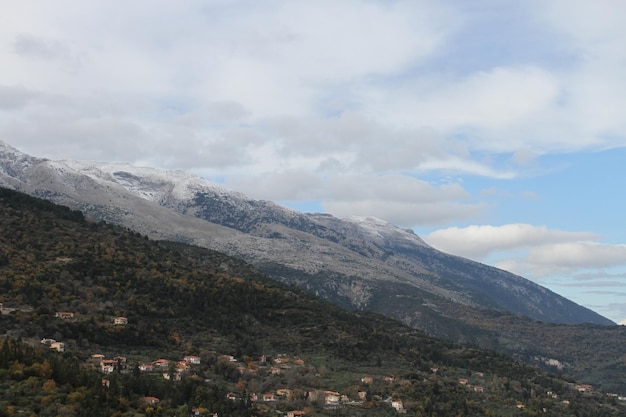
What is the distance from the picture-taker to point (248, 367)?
109312 millimetres

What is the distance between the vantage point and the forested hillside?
7562 centimetres

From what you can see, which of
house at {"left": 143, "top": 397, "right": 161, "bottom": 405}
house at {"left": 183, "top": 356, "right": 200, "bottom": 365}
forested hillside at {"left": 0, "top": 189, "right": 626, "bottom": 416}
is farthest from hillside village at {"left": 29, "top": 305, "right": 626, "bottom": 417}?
house at {"left": 143, "top": 397, "right": 161, "bottom": 405}

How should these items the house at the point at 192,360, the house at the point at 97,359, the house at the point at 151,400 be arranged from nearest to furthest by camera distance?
1. the house at the point at 151,400
2. the house at the point at 97,359
3. the house at the point at 192,360

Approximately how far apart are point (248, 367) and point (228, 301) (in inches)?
1182

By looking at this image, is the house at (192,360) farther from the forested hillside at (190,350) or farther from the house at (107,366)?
the house at (107,366)

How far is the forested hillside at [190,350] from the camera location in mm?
75625

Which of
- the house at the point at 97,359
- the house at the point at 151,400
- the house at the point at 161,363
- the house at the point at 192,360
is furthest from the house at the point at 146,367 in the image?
the house at the point at 151,400

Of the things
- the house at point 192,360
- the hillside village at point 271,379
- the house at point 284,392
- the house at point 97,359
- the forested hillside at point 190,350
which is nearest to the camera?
the forested hillside at point 190,350

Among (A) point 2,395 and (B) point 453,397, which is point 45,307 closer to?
(A) point 2,395

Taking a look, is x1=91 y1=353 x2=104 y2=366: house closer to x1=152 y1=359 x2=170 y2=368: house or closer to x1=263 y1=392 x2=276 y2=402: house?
x1=152 y1=359 x2=170 y2=368: house

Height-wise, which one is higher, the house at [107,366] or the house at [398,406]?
the house at [398,406]

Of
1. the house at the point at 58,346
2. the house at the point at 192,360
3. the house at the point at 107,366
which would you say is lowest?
the house at the point at 107,366

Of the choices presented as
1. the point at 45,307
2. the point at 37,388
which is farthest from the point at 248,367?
the point at 37,388

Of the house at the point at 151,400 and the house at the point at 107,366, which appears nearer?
the house at the point at 151,400
